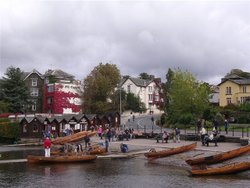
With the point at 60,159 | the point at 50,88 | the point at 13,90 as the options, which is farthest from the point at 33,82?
the point at 60,159

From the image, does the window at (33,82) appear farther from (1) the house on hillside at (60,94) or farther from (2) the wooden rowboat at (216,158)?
(2) the wooden rowboat at (216,158)

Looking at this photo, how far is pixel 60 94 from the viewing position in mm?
113062

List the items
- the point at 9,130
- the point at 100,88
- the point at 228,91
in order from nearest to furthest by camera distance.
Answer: the point at 9,130 < the point at 100,88 < the point at 228,91

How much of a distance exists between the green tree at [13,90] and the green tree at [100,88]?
17400 millimetres

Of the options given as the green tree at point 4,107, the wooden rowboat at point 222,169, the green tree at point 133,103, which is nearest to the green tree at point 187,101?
the wooden rowboat at point 222,169

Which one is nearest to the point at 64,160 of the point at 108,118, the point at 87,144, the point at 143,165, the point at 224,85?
the point at 143,165

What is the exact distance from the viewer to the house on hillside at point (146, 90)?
137 metres

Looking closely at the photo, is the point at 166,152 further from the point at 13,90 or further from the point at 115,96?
the point at 13,90

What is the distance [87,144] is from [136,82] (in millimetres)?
83758

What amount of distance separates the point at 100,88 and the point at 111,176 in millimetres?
57055

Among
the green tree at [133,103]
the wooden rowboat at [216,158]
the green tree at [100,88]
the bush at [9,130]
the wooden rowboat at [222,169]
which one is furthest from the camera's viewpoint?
the green tree at [133,103]

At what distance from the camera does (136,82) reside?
137125mm

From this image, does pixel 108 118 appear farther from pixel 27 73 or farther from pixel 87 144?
pixel 27 73

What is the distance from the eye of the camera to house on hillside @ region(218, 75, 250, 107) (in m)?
101
